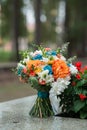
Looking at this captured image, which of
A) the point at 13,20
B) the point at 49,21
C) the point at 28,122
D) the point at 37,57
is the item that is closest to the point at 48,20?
the point at 49,21

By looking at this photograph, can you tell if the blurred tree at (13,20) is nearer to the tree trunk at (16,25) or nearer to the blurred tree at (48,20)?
the tree trunk at (16,25)

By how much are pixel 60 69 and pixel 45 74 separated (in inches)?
5.7

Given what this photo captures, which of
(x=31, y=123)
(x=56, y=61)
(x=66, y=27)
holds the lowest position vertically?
(x=31, y=123)

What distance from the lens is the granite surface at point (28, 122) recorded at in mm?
3498

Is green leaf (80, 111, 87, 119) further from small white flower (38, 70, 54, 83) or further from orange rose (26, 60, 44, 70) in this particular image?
orange rose (26, 60, 44, 70)

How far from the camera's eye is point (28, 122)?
3.69 meters

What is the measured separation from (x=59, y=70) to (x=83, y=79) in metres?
0.29

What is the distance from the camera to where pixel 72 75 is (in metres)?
3.98

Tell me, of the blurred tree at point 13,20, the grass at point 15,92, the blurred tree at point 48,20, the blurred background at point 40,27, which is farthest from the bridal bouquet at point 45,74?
the blurred tree at point 48,20

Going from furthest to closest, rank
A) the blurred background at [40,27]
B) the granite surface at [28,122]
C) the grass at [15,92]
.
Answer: the blurred background at [40,27] < the grass at [15,92] < the granite surface at [28,122]

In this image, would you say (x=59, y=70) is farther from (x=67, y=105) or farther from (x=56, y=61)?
(x=67, y=105)

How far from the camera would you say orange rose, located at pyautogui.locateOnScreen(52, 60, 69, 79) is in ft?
12.5

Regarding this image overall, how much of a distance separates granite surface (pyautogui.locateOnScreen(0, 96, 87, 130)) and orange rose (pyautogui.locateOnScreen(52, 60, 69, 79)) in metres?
0.39

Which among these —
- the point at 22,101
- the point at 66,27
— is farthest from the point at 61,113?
the point at 66,27
